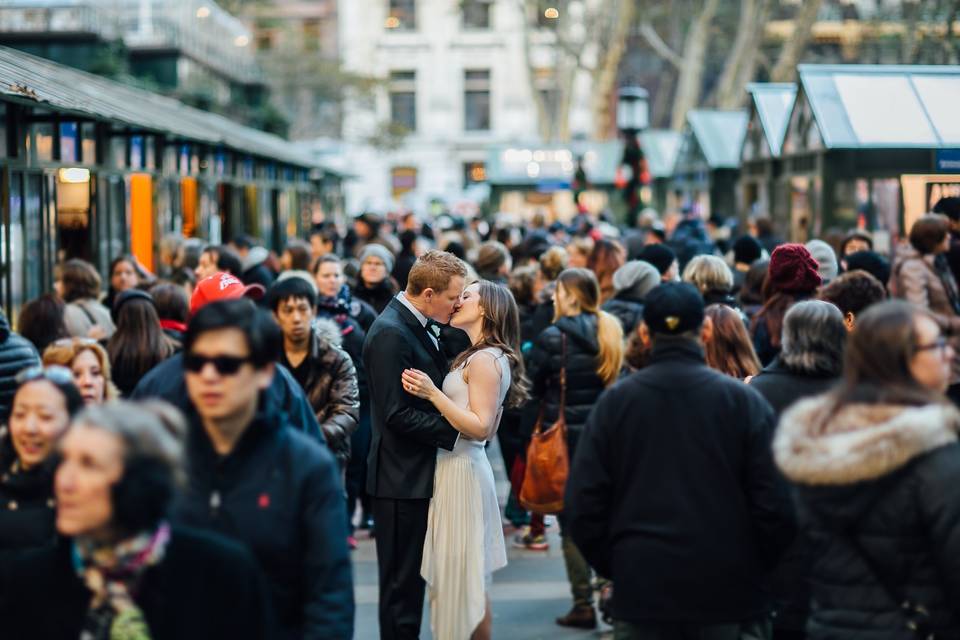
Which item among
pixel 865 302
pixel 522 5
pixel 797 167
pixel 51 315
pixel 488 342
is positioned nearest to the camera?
pixel 488 342

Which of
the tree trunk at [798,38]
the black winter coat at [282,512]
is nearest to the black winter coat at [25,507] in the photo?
the black winter coat at [282,512]

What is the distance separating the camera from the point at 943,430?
Answer: 149 inches

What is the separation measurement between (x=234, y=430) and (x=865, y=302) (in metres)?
4.38

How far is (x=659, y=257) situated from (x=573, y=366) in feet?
9.40

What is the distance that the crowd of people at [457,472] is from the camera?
3.31m

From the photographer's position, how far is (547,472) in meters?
7.94

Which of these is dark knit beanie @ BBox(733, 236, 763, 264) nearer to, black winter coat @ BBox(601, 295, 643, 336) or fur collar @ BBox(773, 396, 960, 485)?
black winter coat @ BBox(601, 295, 643, 336)

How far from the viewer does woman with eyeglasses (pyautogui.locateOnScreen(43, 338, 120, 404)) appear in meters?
5.94

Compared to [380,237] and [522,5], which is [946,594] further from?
[522,5]

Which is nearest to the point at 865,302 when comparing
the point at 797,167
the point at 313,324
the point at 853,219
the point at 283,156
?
the point at 313,324

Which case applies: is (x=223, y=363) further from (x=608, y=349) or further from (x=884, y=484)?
(x=608, y=349)

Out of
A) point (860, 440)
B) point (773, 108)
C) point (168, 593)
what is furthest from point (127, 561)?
point (773, 108)

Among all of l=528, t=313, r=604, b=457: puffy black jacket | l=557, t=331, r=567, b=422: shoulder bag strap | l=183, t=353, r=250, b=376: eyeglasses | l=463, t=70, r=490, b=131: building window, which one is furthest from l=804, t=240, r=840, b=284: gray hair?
l=463, t=70, r=490, b=131: building window

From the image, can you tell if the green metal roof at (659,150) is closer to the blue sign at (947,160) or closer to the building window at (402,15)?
the blue sign at (947,160)
